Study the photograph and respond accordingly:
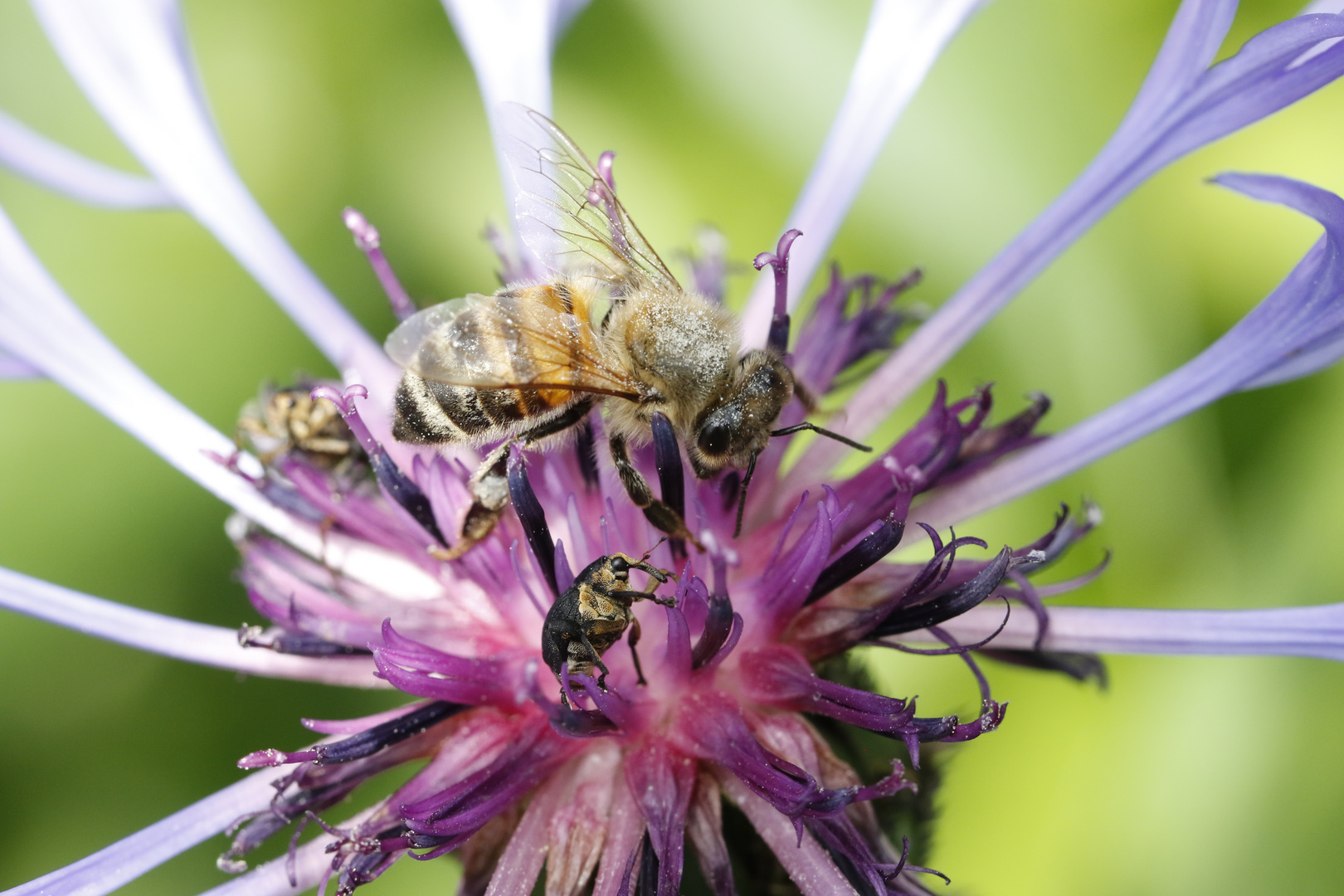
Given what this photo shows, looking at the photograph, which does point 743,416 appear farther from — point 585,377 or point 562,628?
point 562,628

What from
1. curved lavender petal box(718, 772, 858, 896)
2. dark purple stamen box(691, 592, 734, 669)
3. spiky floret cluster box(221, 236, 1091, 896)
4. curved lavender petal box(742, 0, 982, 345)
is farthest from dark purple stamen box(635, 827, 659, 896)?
curved lavender petal box(742, 0, 982, 345)

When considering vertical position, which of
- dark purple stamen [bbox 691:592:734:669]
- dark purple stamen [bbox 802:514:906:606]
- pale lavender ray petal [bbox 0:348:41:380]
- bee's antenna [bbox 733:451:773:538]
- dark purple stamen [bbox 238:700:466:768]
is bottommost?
dark purple stamen [bbox 238:700:466:768]

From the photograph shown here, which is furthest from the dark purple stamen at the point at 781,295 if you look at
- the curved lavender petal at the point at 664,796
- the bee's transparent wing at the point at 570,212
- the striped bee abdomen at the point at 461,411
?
the curved lavender petal at the point at 664,796

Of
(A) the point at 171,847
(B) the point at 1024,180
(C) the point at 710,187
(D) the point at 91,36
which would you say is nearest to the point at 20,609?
(A) the point at 171,847

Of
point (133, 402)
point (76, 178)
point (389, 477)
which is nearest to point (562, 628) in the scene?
point (389, 477)

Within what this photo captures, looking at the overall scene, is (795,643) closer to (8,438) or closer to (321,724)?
(321,724)

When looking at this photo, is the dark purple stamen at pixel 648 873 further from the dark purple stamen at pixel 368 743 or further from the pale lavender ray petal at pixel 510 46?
the pale lavender ray petal at pixel 510 46

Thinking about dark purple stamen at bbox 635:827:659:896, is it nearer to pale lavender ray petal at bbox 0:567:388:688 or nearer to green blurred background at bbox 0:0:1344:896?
pale lavender ray petal at bbox 0:567:388:688
